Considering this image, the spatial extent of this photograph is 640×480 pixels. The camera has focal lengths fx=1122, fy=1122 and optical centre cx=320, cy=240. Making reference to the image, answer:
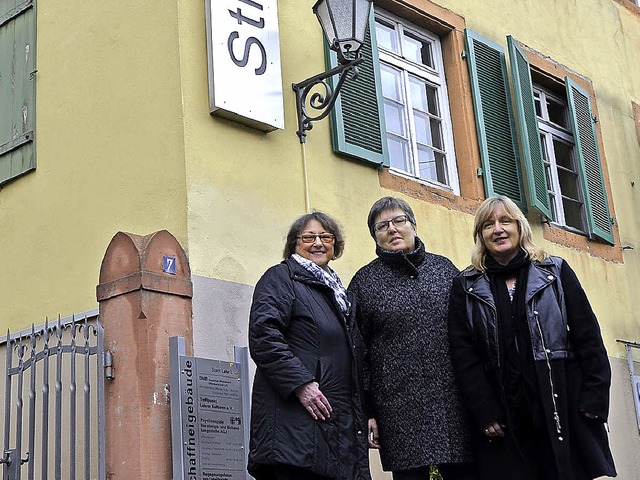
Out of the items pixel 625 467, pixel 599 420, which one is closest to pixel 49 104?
pixel 599 420

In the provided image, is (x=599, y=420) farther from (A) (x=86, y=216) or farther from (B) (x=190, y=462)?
(A) (x=86, y=216)

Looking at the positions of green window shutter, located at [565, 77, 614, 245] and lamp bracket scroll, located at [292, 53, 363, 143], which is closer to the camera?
lamp bracket scroll, located at [292, 53, 363, 143]

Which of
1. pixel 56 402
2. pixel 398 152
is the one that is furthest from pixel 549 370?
pixel 398 152

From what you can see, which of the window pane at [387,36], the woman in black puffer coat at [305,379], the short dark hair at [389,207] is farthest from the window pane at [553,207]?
the woman in black puffer coat at [305,379]

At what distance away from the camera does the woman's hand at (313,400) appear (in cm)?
446

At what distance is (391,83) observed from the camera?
8.24 m

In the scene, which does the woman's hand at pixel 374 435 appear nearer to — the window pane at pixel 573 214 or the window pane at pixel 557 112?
the window pane at pixel 573 214

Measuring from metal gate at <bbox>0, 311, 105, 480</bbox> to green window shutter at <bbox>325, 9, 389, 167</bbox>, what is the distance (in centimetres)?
202

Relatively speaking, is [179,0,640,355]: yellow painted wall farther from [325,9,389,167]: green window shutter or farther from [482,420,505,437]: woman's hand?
[482,420,505,437]: woman's hand

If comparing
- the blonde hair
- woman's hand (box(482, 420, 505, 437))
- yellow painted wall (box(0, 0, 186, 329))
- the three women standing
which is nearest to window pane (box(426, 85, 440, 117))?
yellow painted wall (box(0, 0, 186, 329))

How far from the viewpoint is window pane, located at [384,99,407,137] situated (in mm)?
8039

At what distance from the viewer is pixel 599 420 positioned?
15.0ft

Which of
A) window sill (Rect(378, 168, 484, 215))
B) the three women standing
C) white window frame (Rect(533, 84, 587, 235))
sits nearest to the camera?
the three women standing

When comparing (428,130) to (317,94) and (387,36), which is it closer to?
(387,36)
